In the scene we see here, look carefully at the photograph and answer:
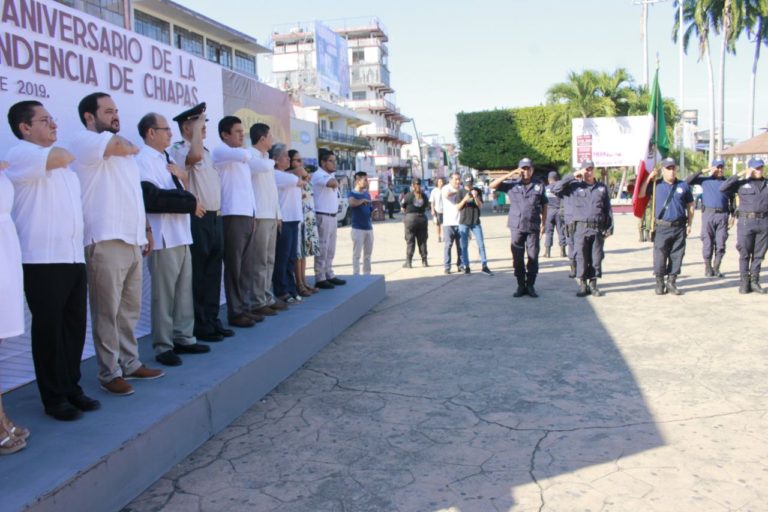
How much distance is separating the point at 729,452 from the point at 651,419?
57 cm

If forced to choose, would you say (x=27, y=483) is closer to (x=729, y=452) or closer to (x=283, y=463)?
(x=283, y=463)

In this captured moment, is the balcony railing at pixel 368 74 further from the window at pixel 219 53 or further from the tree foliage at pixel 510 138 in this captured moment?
the tree foliage at pixel 510 138

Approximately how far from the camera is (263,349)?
15.5 feet

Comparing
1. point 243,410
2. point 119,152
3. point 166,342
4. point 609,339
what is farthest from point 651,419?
point 119,152

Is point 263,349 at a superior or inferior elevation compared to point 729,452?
superior

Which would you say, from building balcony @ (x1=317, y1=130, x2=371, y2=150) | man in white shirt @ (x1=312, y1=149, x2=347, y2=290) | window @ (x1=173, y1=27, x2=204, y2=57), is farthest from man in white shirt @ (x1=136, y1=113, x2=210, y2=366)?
building balcony @ (x1=317, y1=130, x2=371, y2=150)

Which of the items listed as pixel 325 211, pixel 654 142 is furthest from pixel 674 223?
pixel 325 211

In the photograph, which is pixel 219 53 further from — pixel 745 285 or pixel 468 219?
pixel 745 285

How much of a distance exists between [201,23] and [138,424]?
1561 inches

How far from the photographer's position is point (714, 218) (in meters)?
9.55

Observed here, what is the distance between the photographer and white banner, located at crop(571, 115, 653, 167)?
25.4m

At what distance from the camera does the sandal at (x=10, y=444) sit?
2.92m

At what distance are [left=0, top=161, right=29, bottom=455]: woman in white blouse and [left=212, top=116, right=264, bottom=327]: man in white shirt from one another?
2317 mm

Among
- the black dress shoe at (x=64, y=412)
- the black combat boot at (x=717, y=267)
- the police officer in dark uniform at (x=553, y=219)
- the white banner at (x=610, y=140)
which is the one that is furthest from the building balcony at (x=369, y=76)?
the black dress shoe at (x=64, y=412)
